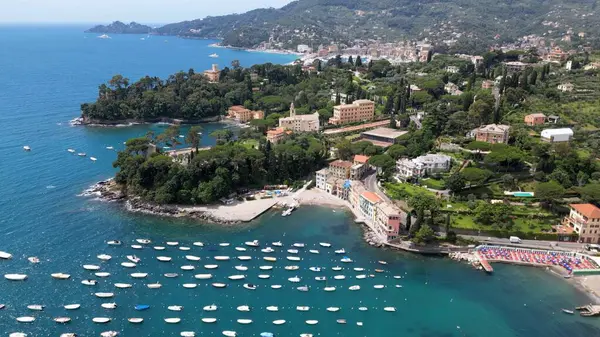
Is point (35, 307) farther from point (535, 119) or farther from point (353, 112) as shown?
point (535, 119)

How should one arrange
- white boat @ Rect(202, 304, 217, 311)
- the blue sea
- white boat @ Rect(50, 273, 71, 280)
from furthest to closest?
white boat @ Rect(50, 273, 71, 280)
white boat @ Rect(202, 304, 217, 311)
the blue sea

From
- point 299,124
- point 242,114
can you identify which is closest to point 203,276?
point 299,124

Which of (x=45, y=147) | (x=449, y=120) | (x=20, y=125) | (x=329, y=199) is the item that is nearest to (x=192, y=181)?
(x=329, y=199)

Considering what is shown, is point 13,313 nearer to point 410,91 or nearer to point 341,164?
point 341,164

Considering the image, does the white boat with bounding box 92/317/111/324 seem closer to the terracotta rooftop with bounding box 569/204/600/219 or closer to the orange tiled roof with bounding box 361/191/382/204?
the orange tiled roof with bounding box 361/191/382/204

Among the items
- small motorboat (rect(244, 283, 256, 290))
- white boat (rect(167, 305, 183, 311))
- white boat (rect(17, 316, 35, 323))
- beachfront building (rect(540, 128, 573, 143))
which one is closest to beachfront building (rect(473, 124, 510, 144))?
beachfront building (rect(540, 128, 573, 143))
